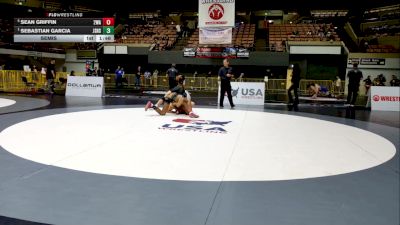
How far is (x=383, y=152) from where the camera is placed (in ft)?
16.4

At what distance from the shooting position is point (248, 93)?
13664mm

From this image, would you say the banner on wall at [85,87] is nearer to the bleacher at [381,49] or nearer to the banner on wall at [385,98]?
the banner on wall at [385,98]

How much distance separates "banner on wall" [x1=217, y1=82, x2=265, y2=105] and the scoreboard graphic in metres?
5.05

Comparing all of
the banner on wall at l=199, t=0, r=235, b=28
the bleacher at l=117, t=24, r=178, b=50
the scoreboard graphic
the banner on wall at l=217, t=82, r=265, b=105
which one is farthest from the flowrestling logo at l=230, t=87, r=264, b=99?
the bleacher at l=117, t=24, r=178, b=50

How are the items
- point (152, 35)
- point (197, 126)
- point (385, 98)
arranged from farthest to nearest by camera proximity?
1. point (152, 35)
2. point (385, 98)
3. point (197, 126)

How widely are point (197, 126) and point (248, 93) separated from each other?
23.2ft

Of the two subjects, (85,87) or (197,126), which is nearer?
(197,126)

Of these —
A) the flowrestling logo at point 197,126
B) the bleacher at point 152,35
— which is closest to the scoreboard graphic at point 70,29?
the flowrestling logo at point 197,126

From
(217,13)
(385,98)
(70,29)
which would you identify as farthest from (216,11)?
(385,98)

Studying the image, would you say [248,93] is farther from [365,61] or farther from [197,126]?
[365,61]

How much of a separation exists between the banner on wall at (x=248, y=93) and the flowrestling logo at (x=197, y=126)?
581cm

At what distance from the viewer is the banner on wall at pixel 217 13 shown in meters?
13.2

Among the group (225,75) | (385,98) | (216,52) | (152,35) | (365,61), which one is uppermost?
(152,35)

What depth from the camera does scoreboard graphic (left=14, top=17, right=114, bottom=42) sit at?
1343 cm
